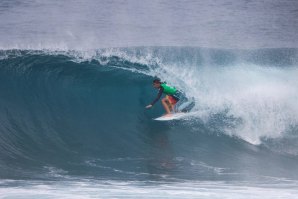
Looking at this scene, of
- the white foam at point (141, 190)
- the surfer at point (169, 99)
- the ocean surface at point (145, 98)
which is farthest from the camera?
the surfer at point (169, 99)

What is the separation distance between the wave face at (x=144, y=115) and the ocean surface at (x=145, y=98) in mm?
15

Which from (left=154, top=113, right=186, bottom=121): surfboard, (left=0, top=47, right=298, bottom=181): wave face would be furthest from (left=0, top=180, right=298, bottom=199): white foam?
(left=154, top=113, right=186, bottom=121): surfboard

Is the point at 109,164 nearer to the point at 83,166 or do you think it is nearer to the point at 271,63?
the point at 83,166

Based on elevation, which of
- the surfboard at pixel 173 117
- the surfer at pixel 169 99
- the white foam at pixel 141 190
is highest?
the surfer at pixel 169 99

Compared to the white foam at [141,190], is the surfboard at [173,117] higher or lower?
higher

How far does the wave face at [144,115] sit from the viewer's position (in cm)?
326

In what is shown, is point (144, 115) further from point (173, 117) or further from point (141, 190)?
point (141, 190)

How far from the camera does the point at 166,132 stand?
3.97 m

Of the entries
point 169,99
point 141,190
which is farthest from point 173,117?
point 141,190

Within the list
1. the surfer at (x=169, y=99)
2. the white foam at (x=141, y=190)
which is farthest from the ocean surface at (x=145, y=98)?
the surfer at (x=169, y=99)

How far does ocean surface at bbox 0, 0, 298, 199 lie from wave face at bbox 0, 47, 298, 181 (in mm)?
15

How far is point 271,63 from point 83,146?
335 centimetres

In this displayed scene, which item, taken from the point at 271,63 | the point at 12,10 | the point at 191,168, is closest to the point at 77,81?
the point at 12,10

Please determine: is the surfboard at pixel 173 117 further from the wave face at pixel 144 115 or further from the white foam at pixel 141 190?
the white foam at pixel 141 190
